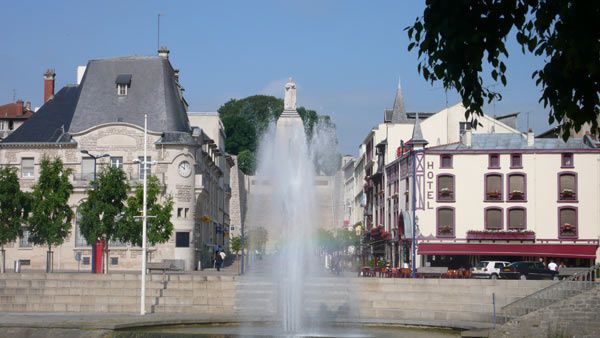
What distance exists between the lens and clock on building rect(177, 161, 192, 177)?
7325cm

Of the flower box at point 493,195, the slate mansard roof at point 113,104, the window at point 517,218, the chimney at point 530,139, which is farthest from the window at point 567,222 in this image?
the slate mansard roof at point 113,104

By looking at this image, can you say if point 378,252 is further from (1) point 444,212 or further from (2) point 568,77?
(2) point 568,77

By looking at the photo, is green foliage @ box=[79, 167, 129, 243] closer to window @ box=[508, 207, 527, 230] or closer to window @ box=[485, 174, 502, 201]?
window @ box=[485, 174, 502, 201]

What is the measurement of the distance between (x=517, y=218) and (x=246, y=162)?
69693 millimetres

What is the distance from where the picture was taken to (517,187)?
68375mm

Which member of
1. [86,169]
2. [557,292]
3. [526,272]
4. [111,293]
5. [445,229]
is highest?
[86,169]

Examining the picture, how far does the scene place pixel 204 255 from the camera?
262ft

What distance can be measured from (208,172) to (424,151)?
22.8 metres

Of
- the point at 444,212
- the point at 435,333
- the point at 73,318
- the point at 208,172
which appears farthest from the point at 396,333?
the point at 208,172

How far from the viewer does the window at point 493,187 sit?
68.4 metres

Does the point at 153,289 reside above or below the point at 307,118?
below

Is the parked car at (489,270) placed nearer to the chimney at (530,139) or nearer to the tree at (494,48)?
the chimney at (530,139)

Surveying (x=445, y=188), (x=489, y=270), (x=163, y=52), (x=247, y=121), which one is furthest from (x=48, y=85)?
(x=247, y=121)

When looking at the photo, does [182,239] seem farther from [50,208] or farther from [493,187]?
[493,187]
